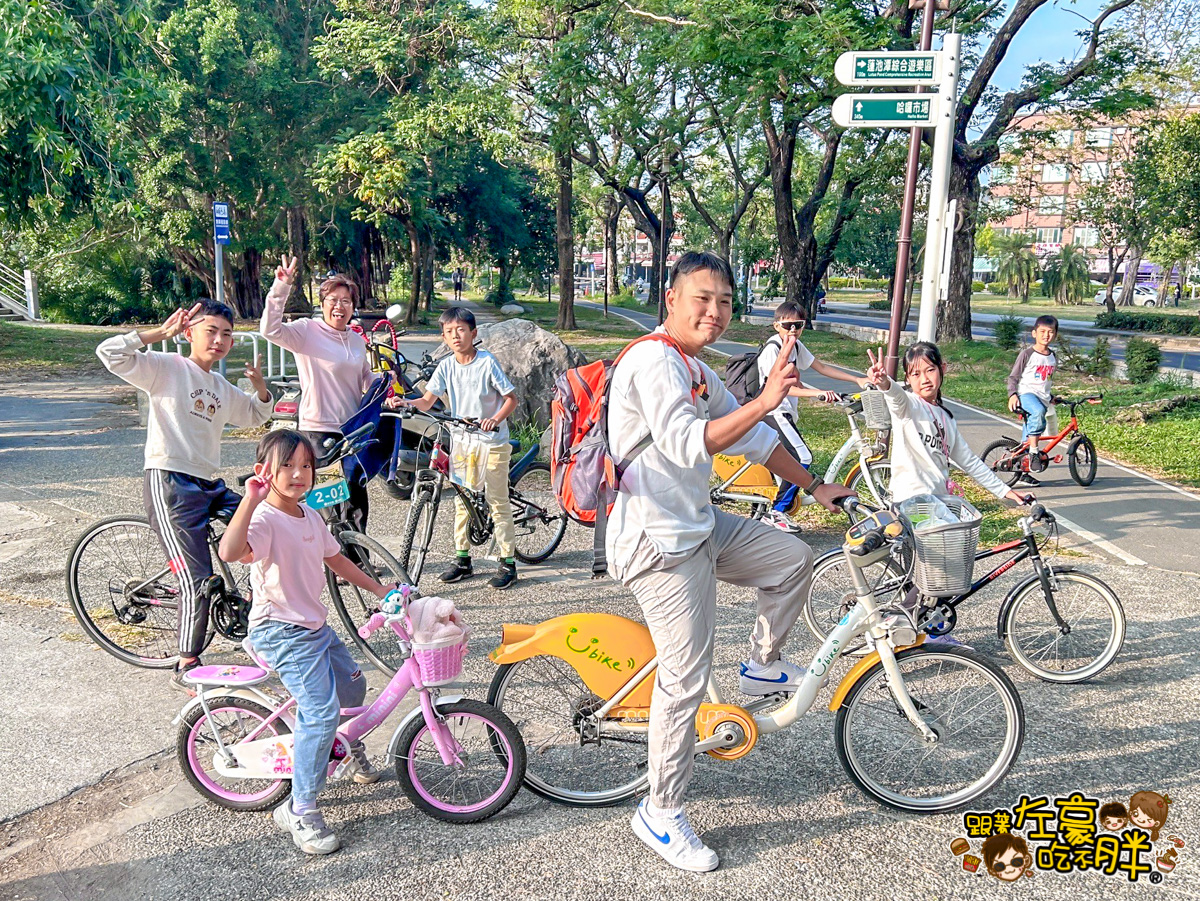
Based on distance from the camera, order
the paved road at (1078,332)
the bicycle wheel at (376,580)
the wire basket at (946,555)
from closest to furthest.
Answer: the wire basket at (946,555)
the bicycle wheel at (376,580)
the paved road at (1078,332)

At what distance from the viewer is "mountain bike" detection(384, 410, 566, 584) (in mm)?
5527

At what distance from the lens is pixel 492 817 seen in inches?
137

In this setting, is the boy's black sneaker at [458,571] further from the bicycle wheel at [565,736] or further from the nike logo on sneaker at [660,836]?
the nike logo on sneaker at [660,836]

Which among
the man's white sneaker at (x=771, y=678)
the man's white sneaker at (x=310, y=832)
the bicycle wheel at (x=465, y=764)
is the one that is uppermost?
the man's white sneaker at (x=771, y=678)

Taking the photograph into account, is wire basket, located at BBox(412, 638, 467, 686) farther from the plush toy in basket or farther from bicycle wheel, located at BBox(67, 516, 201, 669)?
Answer: bicycle wheel, located at BBox(67, 516, 201, 669)

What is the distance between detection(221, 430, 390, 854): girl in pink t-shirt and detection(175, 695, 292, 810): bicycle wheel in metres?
0.20

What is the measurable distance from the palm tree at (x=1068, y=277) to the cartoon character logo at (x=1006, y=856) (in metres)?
60.2

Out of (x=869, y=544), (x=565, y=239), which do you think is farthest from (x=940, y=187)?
(x=565, y=239)

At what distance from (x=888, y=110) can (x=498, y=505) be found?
4385 mm

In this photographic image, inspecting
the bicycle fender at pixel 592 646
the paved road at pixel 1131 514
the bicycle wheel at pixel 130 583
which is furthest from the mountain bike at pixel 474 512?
the paved road at pixel 1131 514

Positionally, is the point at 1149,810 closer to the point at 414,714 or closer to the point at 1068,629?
the point at 1068,629

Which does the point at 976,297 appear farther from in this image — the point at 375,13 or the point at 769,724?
the point at 769,724

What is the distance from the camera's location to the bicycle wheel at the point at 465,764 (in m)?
3.31

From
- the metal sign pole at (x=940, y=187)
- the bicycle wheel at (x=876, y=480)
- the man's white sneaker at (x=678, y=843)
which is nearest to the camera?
the man's white sneaker at (x=678, y=843)
